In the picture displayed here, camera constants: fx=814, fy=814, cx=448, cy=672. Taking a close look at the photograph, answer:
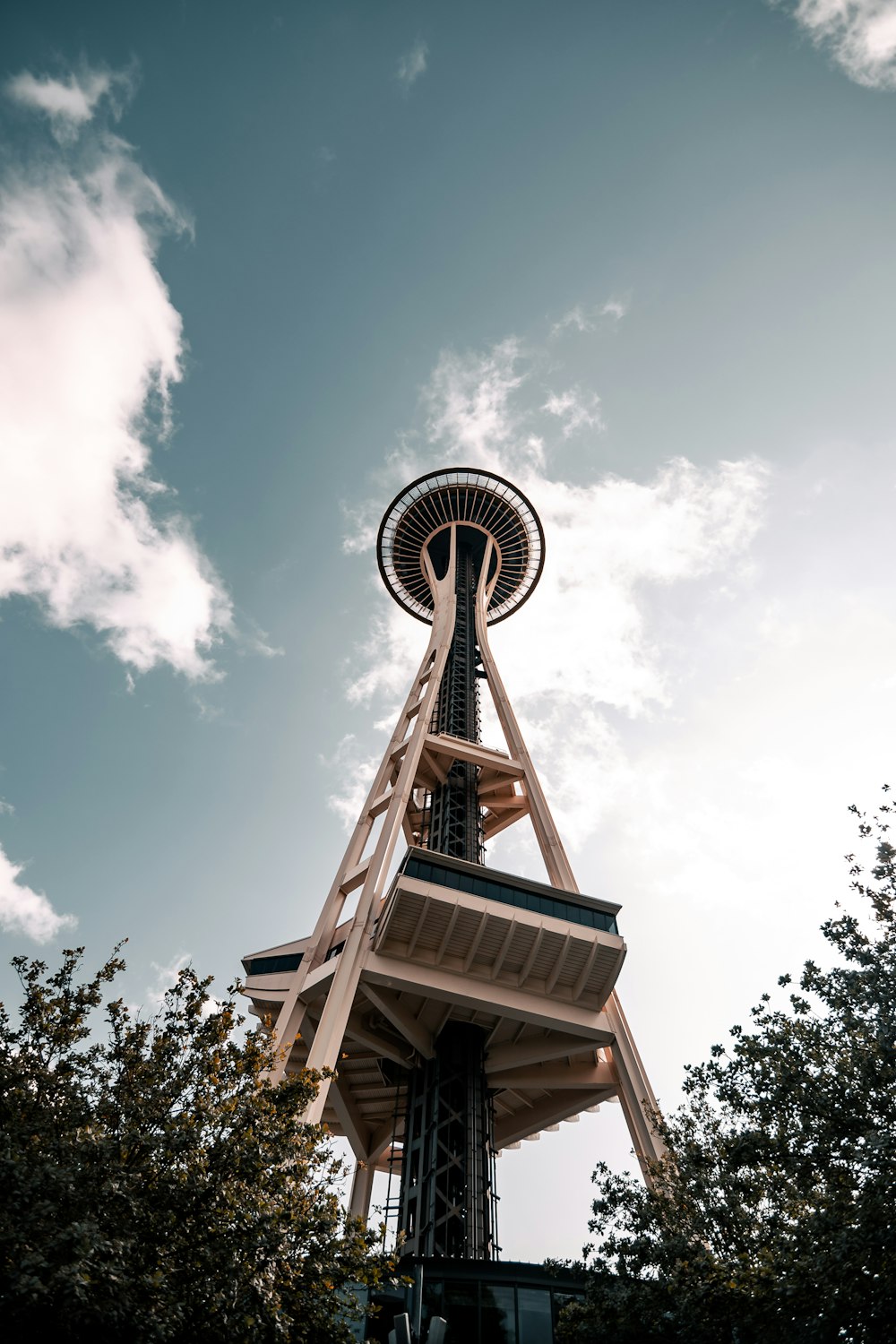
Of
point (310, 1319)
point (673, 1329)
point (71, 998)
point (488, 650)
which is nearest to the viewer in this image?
point (310, 1319)

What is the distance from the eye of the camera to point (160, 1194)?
1226cm

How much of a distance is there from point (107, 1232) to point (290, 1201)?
10.0 ft

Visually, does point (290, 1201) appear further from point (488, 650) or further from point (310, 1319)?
point (488, 650)

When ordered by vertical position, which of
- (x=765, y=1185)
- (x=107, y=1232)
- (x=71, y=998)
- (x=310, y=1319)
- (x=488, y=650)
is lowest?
(x=310, y=1319)

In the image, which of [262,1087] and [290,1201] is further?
[262,1087]

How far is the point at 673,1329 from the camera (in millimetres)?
15094

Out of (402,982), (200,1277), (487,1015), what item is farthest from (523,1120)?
(200,1277)

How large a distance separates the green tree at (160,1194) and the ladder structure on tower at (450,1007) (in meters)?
3.85

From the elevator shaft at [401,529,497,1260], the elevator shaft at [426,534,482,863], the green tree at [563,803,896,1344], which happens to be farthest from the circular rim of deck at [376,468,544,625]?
the green tree at [563,803,896,1344]

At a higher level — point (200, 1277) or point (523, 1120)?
point (523, 1120)

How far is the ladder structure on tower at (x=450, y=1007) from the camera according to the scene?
25.2m

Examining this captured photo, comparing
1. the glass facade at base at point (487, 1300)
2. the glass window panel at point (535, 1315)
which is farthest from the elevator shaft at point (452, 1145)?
the glass window panel at point (535, 1315)

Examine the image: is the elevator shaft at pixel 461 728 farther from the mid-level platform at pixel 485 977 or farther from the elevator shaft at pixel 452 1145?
the mid-level platform at pixel 485 977

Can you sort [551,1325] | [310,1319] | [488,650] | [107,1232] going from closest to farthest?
[107,1232] → [310,1319] → [551,1325] → [488,650]
